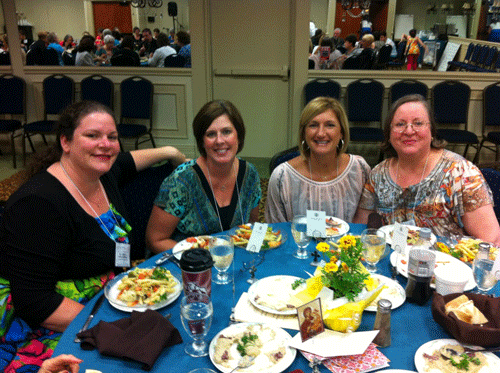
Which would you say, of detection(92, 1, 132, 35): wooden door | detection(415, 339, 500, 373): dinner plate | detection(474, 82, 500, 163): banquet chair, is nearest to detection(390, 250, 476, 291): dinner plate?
detection(415, 339, 500, 373): dinner plate

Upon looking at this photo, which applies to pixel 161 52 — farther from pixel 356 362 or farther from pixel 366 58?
pixel 356 362

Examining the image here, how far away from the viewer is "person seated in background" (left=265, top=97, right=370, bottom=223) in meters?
2.34

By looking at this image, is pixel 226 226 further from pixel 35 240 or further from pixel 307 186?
pixel 35 240

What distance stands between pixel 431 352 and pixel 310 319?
370mm

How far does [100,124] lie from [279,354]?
4.09ft

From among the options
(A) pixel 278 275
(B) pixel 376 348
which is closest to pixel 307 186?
(A) pixel 278 275

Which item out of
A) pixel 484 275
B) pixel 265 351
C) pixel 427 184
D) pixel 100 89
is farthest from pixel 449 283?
pixel 100 89

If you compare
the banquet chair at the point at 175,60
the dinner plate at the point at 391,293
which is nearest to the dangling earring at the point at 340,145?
the dinner plate at the point at 391,293

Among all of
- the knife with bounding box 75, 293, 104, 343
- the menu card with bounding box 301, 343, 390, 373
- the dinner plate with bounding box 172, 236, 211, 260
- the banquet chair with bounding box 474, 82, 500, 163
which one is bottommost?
the menu card with bounding box 301, 343, 390, 373

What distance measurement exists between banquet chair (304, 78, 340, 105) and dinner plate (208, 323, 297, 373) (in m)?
4.40

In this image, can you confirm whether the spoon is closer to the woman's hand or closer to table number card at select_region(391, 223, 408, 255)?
the woman's hand

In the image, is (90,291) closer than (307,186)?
Yes

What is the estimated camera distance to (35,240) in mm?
1556

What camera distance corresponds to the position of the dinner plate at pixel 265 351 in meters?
1.14
